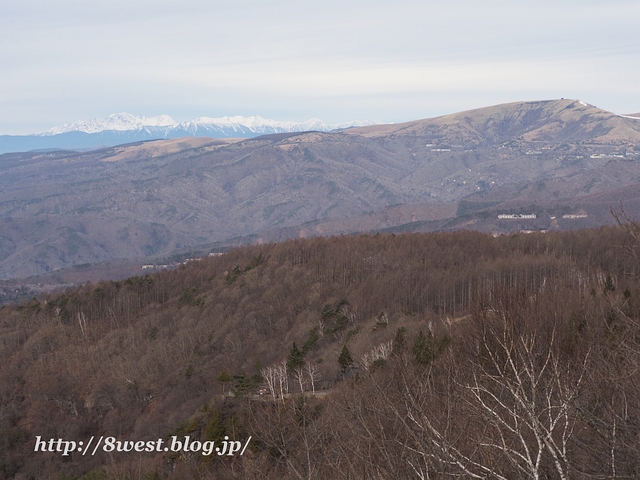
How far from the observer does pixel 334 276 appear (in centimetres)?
11512

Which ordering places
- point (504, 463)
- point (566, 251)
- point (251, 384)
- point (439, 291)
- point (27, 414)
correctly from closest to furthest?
point (504, 463) → point (251, 384) → point (27, 414) → point (439, 291) → point (566, 251)

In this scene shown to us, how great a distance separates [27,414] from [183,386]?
2291cm

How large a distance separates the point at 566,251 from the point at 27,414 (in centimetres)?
9229

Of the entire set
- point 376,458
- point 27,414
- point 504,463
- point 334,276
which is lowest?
point 27,414

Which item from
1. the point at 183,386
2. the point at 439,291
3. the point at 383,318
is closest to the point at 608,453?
the point at 383,318

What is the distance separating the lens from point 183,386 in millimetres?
81750

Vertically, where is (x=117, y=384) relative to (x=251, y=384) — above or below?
below

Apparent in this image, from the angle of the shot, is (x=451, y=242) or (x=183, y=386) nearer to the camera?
(x=183, y=386)

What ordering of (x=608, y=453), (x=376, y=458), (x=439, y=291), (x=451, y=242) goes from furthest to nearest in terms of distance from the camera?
(x=451, y=242)
(x=439, y=291)
(x=376, y=458)
(x=608, y=453)

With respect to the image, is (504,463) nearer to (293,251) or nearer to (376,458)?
(376,458)

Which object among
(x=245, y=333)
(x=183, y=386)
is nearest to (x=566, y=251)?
(x=245, y=333)

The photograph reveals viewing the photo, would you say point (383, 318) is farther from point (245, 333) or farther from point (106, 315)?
point (106, 315)

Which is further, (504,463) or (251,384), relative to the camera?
(251,384)

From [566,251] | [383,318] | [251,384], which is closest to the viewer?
[251,384]
